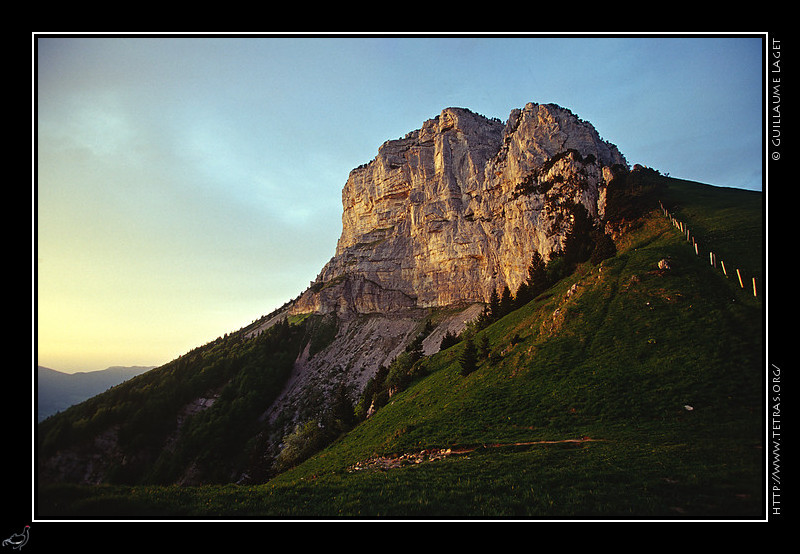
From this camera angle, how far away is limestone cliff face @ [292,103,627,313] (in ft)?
253

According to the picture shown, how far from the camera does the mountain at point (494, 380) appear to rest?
10297mm

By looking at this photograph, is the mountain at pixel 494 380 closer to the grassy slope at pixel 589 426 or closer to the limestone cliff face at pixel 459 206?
the grassy slope at pixel 589 426

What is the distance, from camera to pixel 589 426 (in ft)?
54.3

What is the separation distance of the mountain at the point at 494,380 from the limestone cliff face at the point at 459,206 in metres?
0.70

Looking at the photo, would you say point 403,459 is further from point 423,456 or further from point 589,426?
point 589,426

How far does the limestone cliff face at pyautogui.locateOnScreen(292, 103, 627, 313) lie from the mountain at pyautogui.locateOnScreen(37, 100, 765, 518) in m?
0.70
